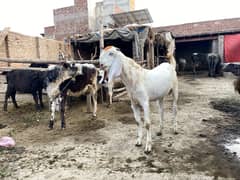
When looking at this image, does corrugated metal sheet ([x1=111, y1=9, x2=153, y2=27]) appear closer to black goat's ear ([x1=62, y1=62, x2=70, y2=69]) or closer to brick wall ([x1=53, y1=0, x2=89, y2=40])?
brick wall ([x1=53, y1=0, x2=89, y2=40])

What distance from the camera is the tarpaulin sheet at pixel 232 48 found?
46.5 ft

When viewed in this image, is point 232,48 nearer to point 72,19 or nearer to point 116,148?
point 72,19

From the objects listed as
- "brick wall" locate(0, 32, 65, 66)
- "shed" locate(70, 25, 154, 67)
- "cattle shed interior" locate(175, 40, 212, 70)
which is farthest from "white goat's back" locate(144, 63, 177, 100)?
"cattle shed interior" locate(175, 40, 212, 70)

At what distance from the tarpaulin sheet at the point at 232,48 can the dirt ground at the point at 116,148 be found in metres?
10.3

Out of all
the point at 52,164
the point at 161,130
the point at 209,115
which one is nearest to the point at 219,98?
the point at 209,115

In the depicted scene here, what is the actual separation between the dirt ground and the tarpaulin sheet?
1027cm

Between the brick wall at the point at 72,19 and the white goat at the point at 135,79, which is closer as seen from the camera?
the white goat at the point at 135,79

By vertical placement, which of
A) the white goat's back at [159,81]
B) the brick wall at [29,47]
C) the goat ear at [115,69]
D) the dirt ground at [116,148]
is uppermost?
the brick wall at [29,47]

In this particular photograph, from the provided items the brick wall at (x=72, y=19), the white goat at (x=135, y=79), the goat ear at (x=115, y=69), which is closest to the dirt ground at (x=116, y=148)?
the white goat at (x=135, y=79)

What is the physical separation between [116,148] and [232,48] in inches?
536

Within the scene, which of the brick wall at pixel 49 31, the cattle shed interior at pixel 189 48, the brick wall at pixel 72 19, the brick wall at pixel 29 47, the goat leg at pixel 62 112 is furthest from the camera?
the cattle shed interior at pixel 189 48

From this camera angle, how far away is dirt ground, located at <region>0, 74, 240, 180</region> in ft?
8.63

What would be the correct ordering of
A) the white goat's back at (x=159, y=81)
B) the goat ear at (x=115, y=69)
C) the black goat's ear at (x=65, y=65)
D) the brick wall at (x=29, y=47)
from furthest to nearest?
the brick wall at (x=29, y=47), the black goat's ear at (x=65, y=65), the white goat's back at (x=159, y=81), the goat ear at (x=115, y=69)

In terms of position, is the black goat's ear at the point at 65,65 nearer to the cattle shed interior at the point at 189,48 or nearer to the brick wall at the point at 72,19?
the brick wall at the point at 72,19
